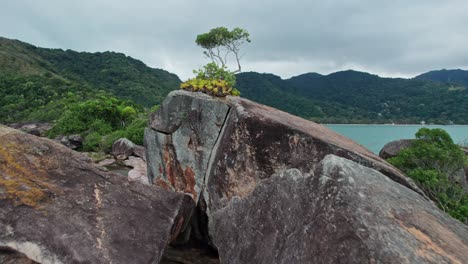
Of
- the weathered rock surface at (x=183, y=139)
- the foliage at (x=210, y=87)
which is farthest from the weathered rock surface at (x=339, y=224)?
the foliage at (x=210, y=87)

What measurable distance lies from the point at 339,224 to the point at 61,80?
88.1m

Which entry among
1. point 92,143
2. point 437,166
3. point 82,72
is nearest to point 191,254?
point 437,166

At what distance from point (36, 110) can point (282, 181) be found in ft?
226

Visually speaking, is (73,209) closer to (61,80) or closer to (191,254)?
(191,254)

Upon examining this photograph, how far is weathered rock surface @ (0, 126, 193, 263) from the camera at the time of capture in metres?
6.04

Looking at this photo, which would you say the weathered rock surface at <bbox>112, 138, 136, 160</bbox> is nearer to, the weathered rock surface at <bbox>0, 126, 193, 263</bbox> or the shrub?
the shrub

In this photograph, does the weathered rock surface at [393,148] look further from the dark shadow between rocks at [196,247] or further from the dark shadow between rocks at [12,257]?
the dark shadow between rocks at [12,257]

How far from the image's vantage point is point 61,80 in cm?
8006

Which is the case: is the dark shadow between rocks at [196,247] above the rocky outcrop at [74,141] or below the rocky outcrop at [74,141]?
above

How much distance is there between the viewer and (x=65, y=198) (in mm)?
7023

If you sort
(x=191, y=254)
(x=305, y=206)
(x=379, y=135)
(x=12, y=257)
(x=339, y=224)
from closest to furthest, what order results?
1. (x=339, y=224)
2. (x=305, y=206)
3. (x=12, y=257)
4. (x=191, y=254)
5. (x=379, y=135)

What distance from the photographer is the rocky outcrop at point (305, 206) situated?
4023 mm

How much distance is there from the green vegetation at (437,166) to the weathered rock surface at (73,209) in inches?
337

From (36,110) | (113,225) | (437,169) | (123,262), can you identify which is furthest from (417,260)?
(36,110)
